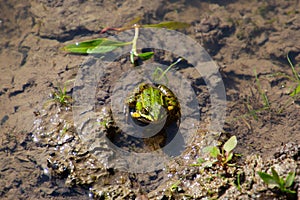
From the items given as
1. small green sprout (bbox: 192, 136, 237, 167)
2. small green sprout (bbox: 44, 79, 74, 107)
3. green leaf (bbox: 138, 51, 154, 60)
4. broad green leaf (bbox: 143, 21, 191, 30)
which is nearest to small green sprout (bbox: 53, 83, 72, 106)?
small green sprout (bbox: 44, 79, 74, 107)

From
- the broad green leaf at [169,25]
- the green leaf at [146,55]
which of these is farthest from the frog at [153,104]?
the broad green leaf at [169,25]

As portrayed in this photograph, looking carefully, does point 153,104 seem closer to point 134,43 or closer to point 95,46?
point 134,43

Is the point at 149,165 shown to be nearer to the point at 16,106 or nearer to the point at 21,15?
the point at 16,106

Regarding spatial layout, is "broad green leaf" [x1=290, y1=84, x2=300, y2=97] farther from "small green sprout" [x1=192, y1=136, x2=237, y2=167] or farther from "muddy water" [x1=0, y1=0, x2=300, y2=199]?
"small green sprout" [x1=192, y1=136, x2=237, y2=167]

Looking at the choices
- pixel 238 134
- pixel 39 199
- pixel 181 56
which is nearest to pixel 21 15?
pixel 181 56

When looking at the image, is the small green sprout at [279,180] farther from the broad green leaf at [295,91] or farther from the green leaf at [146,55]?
the green leaf at [146,55]
